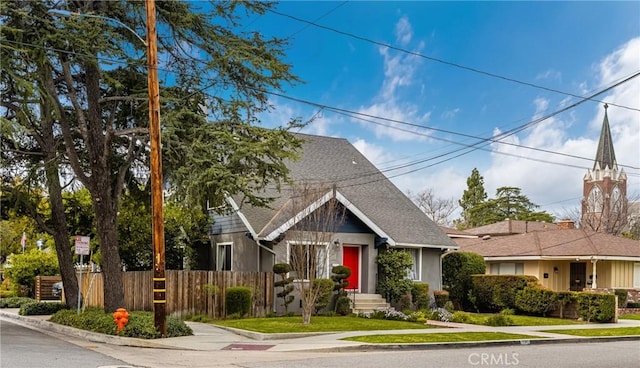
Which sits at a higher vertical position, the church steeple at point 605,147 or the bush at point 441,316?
the church steeple at point 605,147

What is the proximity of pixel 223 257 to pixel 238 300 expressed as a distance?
4.87 m

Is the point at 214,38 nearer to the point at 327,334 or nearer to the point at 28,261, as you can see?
the point at 327,334

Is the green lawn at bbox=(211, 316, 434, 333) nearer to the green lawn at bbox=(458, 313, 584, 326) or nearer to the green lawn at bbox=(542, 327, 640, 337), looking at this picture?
Answer: the green lawn at bbox=(458, 313, 584, 326)

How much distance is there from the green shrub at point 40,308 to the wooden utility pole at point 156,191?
1041cm

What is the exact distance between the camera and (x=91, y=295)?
2823cm

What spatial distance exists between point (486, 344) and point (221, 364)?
7.68m

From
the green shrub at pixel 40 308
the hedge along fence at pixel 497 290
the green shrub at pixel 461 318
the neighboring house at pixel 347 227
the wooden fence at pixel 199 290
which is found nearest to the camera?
the wooden fence at pixel 199 290

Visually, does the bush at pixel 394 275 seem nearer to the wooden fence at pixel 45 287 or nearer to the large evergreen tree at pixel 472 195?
the wooden fence at pixel 45 287

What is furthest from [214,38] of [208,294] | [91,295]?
[91,295]

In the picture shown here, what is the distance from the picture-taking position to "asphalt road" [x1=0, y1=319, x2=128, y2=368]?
12.4m

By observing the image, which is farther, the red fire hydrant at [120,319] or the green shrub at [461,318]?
the green shrub at [461,318]

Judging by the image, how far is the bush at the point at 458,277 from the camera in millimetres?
31766

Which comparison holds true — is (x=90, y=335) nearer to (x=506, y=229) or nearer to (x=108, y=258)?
(x=108, y=258)

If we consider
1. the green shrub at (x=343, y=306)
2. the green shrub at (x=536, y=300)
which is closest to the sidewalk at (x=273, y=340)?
the green shrub at (x=343, y=306)
